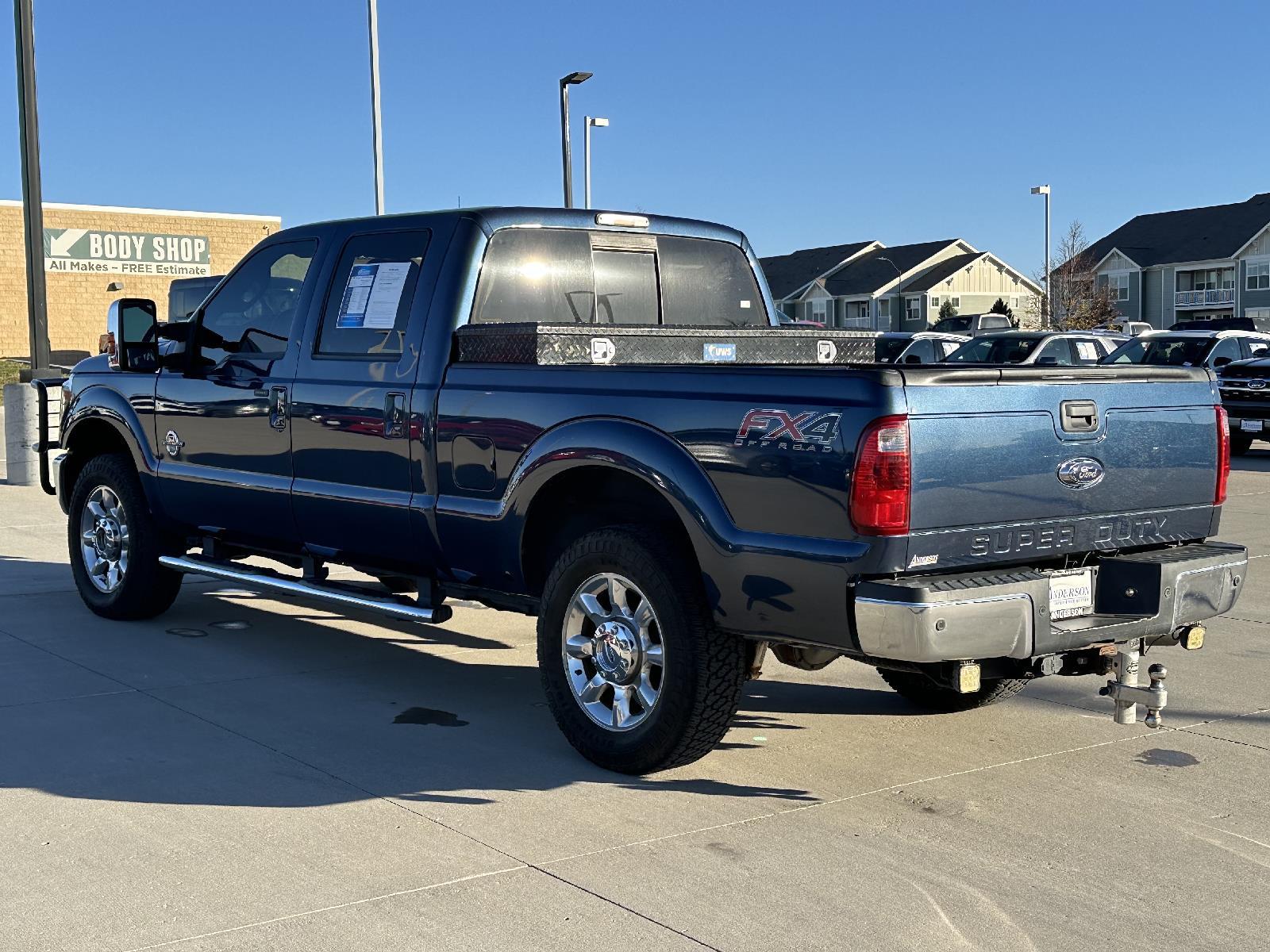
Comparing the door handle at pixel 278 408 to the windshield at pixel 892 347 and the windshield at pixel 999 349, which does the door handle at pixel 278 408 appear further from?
the windshield at pixel 892 347

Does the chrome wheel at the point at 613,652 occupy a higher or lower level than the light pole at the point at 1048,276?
lower

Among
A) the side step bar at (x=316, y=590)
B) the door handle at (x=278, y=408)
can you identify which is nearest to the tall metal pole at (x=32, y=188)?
the side step bar at (x=316, y=590)

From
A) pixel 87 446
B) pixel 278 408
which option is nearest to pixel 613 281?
pixel 278 408

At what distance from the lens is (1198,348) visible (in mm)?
22453

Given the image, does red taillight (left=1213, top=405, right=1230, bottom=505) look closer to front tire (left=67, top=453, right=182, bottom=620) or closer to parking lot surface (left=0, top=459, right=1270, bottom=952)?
parking lot surface (left=0, top=459, right=1270, bottom=952)

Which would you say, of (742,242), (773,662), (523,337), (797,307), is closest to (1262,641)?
(773,662)

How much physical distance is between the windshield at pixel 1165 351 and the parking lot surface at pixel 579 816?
52.0 ft

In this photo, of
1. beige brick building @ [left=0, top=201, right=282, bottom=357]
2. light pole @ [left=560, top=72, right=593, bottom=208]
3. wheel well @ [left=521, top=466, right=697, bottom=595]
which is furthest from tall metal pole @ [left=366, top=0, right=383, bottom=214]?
beige brick building @ [left=0, top=201, right=282, bottom=357]

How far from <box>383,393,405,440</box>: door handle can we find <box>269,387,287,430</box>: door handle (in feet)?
2.61

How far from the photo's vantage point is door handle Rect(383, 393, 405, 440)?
6.09 m

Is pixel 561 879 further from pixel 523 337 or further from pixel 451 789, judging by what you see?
pixel 523 337

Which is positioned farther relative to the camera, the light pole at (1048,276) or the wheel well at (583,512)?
the light pole at (1048,276)

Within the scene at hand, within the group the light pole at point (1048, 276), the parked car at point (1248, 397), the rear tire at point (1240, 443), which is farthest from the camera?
the light pole at point (1048, 276)

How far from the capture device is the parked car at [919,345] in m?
27.1
